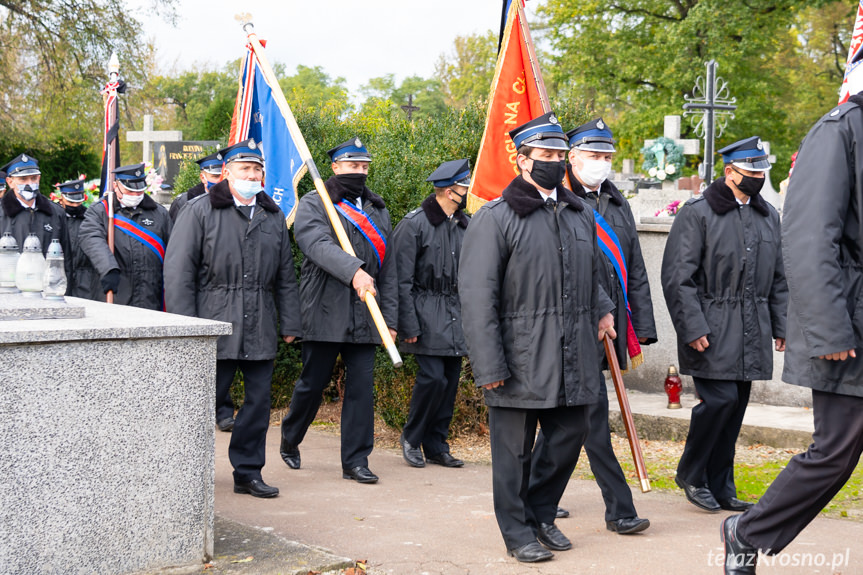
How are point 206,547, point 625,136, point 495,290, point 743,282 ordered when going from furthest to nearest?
point 625,136 → point 743,282 → point 495,290 → point 206,547

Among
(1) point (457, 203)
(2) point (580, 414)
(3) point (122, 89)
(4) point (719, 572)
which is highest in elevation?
(3) point (122, 89)

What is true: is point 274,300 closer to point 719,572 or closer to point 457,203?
point 457,203

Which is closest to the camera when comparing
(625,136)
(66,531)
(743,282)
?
(66,531)

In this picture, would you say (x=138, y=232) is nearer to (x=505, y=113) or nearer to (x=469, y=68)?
(x=505, y=113)

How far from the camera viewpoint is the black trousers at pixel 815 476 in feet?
13.2

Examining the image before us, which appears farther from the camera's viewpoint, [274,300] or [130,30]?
[130,30]

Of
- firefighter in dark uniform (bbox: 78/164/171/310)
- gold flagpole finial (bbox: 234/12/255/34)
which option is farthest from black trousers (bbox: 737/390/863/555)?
firefighter in dark uniform (bbox: 78/164/171/310)

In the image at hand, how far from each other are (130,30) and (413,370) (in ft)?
64.3

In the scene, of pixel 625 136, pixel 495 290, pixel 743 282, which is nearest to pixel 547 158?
pixel 495 290

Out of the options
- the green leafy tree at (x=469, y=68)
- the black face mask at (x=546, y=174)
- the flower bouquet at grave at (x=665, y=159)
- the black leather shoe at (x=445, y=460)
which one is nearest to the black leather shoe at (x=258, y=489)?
the black leather shoe at (x=445, y=460)

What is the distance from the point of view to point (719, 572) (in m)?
4.77

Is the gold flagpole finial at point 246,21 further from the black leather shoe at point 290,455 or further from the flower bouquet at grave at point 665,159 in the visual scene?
the flower bouquet at grave at point 665,159

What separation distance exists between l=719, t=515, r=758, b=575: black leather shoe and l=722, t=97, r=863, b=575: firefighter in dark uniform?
50 mm

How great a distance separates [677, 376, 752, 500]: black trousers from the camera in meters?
6.17
